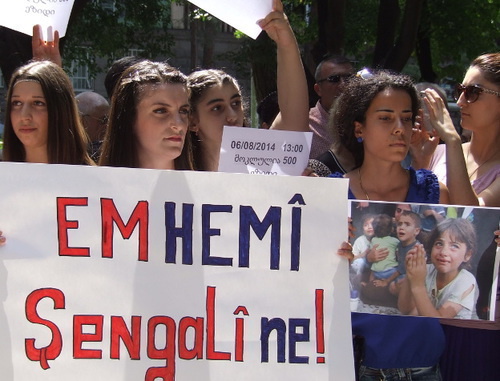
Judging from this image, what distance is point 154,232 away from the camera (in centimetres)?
227

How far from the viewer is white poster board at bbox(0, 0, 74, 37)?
9.93ft

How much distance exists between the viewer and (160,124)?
8.29 feet

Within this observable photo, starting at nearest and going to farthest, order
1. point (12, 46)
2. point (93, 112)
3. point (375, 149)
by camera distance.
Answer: point (375, 149)
point (93, 112)
point (12, 46)

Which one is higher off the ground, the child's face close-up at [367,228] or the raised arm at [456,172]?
the raised arm at [456,172]

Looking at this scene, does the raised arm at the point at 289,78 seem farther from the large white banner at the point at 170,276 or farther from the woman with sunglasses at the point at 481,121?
the large white banner at the point at 170,276

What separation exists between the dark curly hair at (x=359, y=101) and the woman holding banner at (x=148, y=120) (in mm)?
627

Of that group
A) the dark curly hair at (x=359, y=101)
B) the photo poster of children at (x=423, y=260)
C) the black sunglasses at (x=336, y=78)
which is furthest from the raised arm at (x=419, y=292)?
the black sunglasses at (x=336, y=78)

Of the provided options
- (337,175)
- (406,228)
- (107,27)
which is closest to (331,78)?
(337,175)

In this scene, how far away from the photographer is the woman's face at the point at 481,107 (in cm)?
289

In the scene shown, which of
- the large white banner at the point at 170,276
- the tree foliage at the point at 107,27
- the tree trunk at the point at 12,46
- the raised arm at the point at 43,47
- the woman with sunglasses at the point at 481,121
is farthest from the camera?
the tree foliage at the point at 107,27

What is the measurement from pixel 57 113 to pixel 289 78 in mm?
891

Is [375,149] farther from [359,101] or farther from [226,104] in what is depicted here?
[226,104]

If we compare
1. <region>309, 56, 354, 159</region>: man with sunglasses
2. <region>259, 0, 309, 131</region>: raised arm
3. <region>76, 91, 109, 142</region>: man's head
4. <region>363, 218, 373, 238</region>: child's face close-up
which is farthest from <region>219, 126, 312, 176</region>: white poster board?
<region>76, 91, 109, 142</region>: man's head

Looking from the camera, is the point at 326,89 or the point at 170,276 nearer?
the point at 170,276
